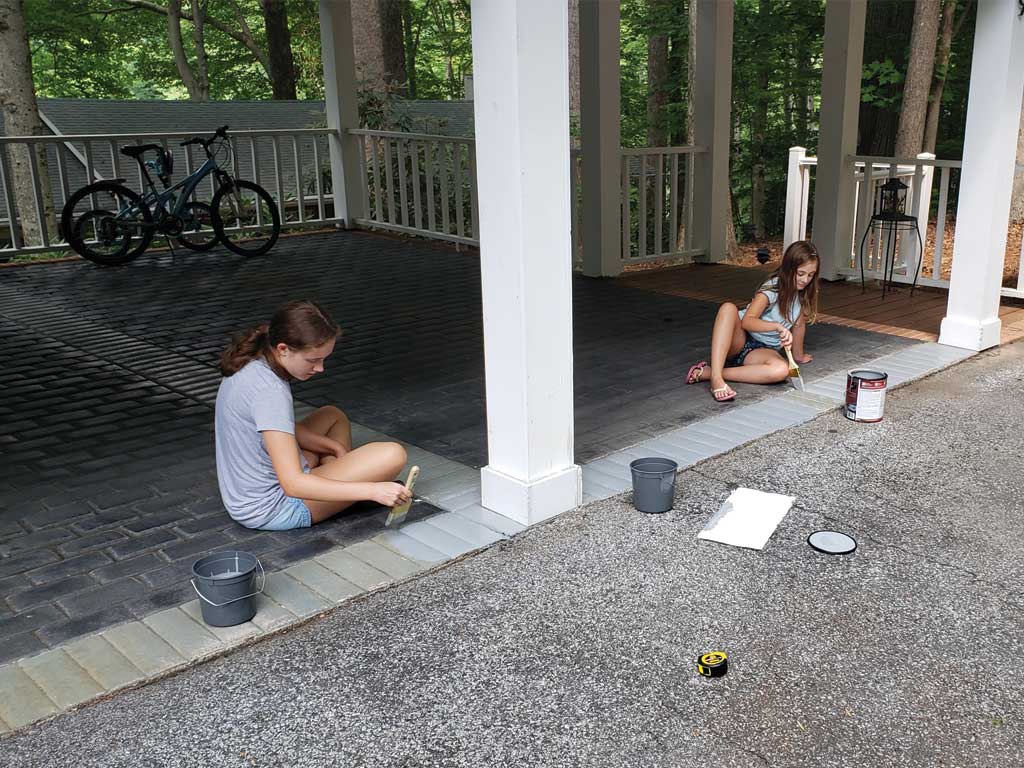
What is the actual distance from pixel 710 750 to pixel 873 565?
1104 millimetres

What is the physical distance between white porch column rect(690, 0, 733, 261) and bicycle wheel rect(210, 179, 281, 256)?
3.93 m

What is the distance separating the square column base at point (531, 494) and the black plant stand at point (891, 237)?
13.9 ft

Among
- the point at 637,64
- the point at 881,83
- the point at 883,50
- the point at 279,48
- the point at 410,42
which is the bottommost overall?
the point at 881,83

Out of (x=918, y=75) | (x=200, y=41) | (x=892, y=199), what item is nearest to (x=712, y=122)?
(x=892, y=199)

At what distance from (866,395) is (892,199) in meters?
2.96

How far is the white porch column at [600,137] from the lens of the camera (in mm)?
6680

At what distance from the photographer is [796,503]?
331 cm

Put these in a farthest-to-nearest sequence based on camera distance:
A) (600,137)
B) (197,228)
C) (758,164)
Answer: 1. (758,164)
2. (197,228)
3. (600,137)

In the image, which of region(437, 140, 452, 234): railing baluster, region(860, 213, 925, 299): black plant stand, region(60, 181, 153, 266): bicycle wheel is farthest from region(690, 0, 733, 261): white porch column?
region(60, 181, 153, 266): bicycle wheel

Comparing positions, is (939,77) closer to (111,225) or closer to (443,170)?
(443,170)

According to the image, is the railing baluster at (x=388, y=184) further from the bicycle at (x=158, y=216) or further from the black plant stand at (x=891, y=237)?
the black plant stand at (x=891, y=237)

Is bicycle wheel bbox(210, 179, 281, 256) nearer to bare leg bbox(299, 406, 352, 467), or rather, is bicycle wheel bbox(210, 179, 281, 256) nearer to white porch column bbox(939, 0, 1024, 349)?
bare leg bbox(299, 406, 352, 467)

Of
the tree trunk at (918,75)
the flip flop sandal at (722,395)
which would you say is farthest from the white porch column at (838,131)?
the tree trunk at (918,75)

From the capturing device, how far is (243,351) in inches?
118
